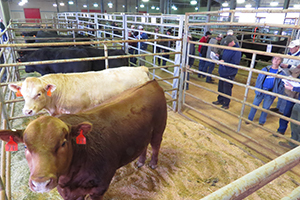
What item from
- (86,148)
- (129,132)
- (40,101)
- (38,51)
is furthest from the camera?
(38,51)

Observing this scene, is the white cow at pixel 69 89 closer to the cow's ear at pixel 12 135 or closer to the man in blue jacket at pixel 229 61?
the cow's ear at pixel 12 135

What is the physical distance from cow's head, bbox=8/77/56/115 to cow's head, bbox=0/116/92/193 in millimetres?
1472

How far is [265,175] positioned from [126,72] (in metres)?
3.12

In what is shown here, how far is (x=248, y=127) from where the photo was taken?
448 centimetres

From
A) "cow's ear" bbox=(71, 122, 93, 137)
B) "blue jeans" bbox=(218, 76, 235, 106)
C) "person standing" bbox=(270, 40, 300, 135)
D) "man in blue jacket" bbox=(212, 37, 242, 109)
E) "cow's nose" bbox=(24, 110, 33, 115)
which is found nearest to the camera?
"cow's ear" bbox=(71, 122, 93, 137)

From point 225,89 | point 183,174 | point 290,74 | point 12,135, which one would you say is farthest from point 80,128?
point 225,89

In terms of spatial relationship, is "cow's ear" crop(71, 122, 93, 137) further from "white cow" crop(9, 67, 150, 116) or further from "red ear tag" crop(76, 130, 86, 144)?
"white cow" crop(9, 67, 150, 116)

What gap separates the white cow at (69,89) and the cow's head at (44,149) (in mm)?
1505

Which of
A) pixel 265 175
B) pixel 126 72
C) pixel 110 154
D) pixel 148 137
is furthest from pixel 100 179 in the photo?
pixel 126 72

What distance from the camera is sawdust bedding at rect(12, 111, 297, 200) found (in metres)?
2.64

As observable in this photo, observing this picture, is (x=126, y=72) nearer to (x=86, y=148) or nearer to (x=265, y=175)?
(x=86, y=148)

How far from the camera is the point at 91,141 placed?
1911 millimetres

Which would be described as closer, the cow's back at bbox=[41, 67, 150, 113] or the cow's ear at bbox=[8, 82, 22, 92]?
the cow's ear at bbox=[8, 82, 22, 92]

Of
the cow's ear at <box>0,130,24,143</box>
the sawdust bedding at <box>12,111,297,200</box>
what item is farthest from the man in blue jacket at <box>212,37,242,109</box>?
the cow's ear at <box>0,130,24,143</box>
